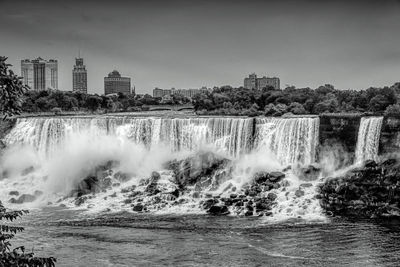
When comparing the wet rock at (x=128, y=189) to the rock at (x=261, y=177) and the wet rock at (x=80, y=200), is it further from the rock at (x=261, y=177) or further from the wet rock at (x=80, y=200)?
the rock at (x=261, y=177)

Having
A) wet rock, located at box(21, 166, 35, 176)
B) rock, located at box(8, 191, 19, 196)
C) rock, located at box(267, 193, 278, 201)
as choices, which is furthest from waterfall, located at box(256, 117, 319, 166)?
wet rock, located at box(21, 166, 35, 176)

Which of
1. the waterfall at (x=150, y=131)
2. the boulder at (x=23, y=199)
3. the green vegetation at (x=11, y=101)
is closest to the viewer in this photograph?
the green vegetation at (x=11, y=101)

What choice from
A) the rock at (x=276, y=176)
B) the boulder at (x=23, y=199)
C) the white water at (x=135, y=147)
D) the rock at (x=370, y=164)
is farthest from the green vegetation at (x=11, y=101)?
the boulder at (x=23, y=199)

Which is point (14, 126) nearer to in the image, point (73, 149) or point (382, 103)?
point (73, 149)

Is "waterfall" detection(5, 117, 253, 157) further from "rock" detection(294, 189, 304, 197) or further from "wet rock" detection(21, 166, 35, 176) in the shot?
"rock" detection(294, 189, 304, 197)

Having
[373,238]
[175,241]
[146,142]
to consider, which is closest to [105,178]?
[146,142]
